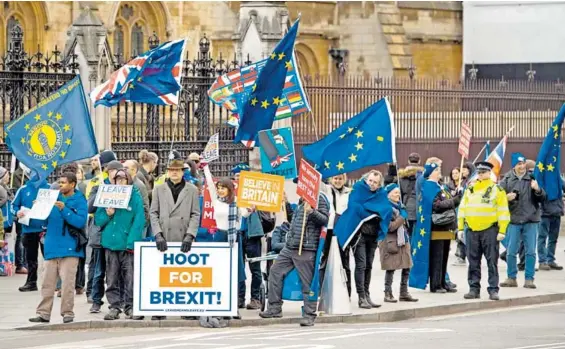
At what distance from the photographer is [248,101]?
838 inches

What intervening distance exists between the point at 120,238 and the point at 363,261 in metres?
2.96

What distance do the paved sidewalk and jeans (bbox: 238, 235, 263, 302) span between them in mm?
224

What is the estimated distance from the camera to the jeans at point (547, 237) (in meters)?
25.4

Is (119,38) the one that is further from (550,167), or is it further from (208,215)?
(208,215)

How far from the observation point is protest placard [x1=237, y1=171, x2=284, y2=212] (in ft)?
62.4

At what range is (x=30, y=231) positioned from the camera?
21.9 meters

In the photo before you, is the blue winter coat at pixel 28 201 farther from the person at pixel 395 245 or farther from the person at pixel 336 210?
the person at pixel 395 245

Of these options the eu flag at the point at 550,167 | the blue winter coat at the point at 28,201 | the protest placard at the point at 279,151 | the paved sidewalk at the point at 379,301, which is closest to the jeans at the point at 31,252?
the blue winter coat at the point at 28,201

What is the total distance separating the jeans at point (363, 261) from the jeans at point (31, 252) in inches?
168

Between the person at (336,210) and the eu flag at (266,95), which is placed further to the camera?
the eu flag at (266,95)

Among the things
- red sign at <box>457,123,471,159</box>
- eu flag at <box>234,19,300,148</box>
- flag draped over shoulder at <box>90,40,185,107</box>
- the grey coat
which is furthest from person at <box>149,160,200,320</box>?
red sign at <box>457,123,471,159</box>

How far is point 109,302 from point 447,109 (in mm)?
16709

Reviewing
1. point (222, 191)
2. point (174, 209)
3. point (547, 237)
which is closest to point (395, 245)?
point (222, 191)

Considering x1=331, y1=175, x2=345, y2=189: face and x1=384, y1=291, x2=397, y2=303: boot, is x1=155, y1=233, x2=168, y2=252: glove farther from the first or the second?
x1=384, y1=291, x2=397, y2=303: boot
